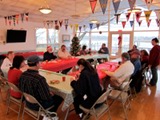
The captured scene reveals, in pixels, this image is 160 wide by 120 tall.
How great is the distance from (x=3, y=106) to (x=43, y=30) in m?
7.40

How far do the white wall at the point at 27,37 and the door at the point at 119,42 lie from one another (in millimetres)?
5323

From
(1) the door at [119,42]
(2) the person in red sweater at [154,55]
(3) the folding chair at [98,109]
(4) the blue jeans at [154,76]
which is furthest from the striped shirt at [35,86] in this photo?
(1) the door at [119,42]

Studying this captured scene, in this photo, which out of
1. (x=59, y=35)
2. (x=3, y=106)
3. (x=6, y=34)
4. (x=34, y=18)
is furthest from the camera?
(x=59, y=35)

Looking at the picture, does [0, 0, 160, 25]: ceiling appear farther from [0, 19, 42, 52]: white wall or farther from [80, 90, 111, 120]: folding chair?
[80, 90, 111, 120]: folding chair

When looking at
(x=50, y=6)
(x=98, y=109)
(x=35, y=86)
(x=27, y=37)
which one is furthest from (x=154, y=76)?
(x=27, y=37)

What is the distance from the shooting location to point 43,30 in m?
9.86

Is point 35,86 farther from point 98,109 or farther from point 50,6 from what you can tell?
point 50,6

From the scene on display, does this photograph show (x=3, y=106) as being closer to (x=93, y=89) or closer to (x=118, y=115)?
(x=93, y=89)

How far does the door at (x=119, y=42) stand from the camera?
10.1 meters

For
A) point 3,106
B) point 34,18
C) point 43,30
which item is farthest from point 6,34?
point 3,106

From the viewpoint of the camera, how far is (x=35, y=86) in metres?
1.98

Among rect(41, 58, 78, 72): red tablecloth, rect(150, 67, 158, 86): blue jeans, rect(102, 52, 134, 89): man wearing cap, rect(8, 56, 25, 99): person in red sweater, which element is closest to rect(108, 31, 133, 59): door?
rect(150, 67, 158, 86): blue jeans

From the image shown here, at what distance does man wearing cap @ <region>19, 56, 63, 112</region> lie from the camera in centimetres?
198

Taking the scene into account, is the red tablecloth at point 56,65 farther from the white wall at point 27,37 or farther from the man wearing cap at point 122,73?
the white wall at point 27,37
